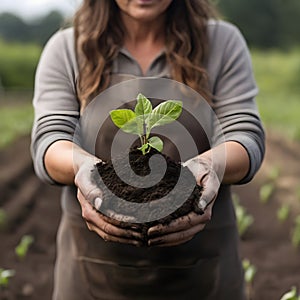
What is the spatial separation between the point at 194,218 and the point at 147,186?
138 millimetres

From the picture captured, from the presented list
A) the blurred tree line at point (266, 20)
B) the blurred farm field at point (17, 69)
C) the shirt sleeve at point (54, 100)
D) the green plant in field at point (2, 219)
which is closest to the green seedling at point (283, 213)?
the green plant in field at point (2, 219)

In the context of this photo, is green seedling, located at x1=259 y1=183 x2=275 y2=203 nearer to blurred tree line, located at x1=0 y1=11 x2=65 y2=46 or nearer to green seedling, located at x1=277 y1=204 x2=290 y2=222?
green seedling, located at x1=277 y1=204 x2=290 y2=222

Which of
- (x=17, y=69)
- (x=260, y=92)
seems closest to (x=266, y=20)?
(x=17, y=69)

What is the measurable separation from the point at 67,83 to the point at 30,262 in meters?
2.38

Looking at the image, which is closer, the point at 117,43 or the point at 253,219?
the point at 117,43

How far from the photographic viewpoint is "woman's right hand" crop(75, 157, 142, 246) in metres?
1.50

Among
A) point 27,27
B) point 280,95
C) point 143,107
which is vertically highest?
point 143,107

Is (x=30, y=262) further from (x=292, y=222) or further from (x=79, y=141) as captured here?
(x=79, y=141)

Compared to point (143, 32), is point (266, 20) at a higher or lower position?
Answer: lower

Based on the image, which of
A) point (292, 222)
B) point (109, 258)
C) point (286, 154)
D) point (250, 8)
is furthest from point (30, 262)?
point (250, 8)

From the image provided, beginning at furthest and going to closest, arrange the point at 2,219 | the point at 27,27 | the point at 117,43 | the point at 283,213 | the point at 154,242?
the point at 27,27 < the point at 283,213 < the point at 2,219 < the point at 117,43 < the point at 154,242

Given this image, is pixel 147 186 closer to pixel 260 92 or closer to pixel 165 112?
pixel 165 112

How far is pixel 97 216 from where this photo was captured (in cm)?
154

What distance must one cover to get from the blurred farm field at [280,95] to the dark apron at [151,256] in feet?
18.3
